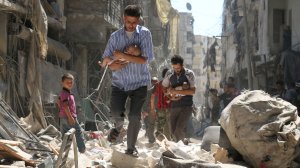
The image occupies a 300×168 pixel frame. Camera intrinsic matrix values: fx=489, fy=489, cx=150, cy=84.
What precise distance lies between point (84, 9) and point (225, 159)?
11.7 meters

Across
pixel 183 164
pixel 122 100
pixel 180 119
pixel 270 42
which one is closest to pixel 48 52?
pixel 180 119

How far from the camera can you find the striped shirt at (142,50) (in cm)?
533

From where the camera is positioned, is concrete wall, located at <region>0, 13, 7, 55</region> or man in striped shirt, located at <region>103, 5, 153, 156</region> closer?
man in striped shirt, located at <region>103, 5, 153, 156</region>

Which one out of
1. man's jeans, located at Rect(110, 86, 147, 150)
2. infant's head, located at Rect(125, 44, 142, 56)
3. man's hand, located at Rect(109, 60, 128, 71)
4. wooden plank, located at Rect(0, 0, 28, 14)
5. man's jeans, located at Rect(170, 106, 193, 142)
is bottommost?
man's jeans, located at Rect(170, 106, 193, 142)

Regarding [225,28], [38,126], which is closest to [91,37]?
[38,126]

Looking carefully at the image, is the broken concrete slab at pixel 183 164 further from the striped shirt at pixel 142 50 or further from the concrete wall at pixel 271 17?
the concrete wall at pixel 271 17

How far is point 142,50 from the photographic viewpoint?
5.32 metres

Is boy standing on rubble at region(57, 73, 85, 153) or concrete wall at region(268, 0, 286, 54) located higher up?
concrete wall at region(268, 0, 286, 54)

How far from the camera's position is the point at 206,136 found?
7457 millimetres

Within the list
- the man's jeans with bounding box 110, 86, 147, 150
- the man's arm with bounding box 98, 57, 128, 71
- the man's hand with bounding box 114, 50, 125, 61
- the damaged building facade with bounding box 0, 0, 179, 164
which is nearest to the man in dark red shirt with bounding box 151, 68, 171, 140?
the damaged building facade with bounding box 0, 0, 179, 164

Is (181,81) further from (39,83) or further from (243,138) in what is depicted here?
(39,83)

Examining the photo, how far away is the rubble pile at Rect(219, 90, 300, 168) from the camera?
5.21m

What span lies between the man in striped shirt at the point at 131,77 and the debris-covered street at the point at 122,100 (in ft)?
0.04

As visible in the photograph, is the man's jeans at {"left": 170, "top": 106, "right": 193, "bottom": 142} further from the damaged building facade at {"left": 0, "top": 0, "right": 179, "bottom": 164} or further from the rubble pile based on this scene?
the damaged building facade at {"left": 0, "top": 0, "right": 179, "bottom": 164}
